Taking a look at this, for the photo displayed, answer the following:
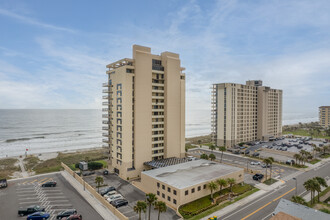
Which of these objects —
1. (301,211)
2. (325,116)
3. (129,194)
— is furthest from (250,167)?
(325,116)

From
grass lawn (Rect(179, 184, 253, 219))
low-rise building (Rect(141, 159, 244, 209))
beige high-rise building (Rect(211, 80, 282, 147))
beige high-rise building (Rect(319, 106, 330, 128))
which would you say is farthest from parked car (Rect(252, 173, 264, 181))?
beige high-rise building (Rect(319, 106, 330, 128))

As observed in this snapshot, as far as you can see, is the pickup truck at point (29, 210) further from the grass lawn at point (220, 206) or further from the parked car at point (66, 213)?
the grass lawn at point (220, 206)

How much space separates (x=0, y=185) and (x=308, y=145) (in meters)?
130

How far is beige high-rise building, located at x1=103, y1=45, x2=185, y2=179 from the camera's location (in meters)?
57.8

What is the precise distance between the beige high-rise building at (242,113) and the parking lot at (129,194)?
6564 cm

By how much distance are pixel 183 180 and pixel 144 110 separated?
24503 millimetres

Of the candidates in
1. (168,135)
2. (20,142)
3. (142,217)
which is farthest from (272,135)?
(20,142)

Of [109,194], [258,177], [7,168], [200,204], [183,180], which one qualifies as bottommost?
[7,168]

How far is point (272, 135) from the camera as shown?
121 m

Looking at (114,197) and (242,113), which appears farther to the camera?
(242,113)

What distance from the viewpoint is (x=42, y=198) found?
4556 cm

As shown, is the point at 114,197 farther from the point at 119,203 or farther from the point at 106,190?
the point at 106,190

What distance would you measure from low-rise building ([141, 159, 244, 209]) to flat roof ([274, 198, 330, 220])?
52.4ft

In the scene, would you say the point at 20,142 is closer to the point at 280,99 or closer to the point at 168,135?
the point at 168,135
